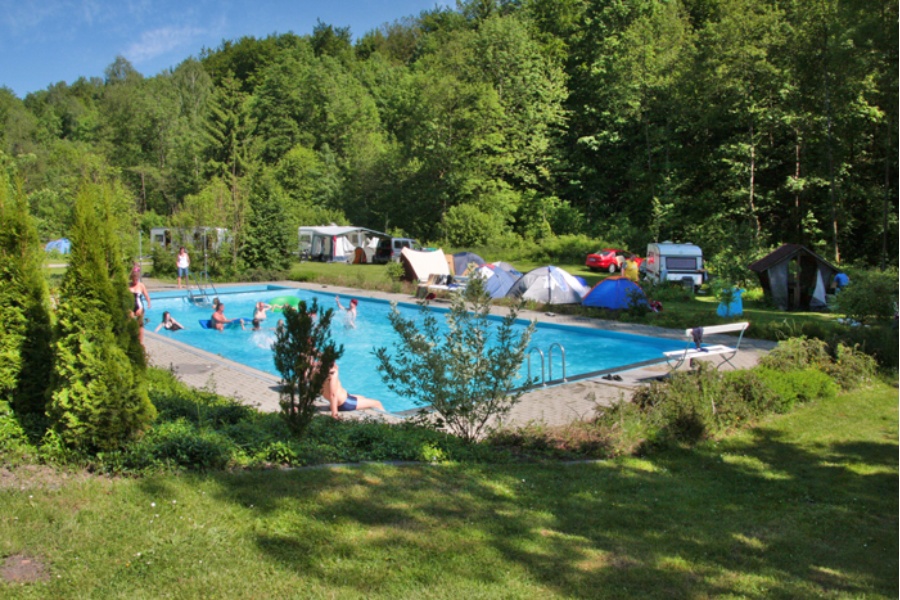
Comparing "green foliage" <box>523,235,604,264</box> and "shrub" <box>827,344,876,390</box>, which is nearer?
"shrub" <box>827,344,876,390</box>

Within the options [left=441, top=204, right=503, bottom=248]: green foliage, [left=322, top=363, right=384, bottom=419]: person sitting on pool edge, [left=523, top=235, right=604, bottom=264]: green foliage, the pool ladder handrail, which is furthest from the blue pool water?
[left=441, top=204, right=503, bottom=248]: green foliage

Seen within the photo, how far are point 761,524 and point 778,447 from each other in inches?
110

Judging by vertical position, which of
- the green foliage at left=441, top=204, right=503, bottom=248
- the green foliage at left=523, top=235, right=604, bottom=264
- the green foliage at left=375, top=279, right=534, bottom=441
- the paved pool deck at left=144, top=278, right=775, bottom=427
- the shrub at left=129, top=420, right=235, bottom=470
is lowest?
the paved pool deck at left=144, top=278, right=775, bottom=427

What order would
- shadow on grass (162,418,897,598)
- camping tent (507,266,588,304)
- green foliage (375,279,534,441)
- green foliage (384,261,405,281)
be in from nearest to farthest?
1. shadow on grass (162,418,897,598)
2. green foliage (375,279,534,441)
3. camping tent (507,266,588,304)
4. green foliage (384,261,405,281)

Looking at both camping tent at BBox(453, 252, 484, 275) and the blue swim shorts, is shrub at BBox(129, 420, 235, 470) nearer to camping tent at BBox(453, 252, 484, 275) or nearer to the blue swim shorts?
the blue swim shorts

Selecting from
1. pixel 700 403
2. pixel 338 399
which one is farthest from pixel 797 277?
pixel 338 399

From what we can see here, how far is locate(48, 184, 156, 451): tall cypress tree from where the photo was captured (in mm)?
5184

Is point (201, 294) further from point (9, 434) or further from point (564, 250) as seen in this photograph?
point (9, 434)

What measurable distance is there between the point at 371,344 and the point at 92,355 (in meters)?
13.5

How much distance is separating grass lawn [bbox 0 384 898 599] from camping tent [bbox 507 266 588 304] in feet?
46.7

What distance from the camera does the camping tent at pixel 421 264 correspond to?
86.2 feet

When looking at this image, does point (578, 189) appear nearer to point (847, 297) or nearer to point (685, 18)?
point (685, 18)

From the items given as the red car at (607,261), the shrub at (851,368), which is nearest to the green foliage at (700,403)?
the shrub at (851,368)

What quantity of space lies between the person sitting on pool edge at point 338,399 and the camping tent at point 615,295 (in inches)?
399
